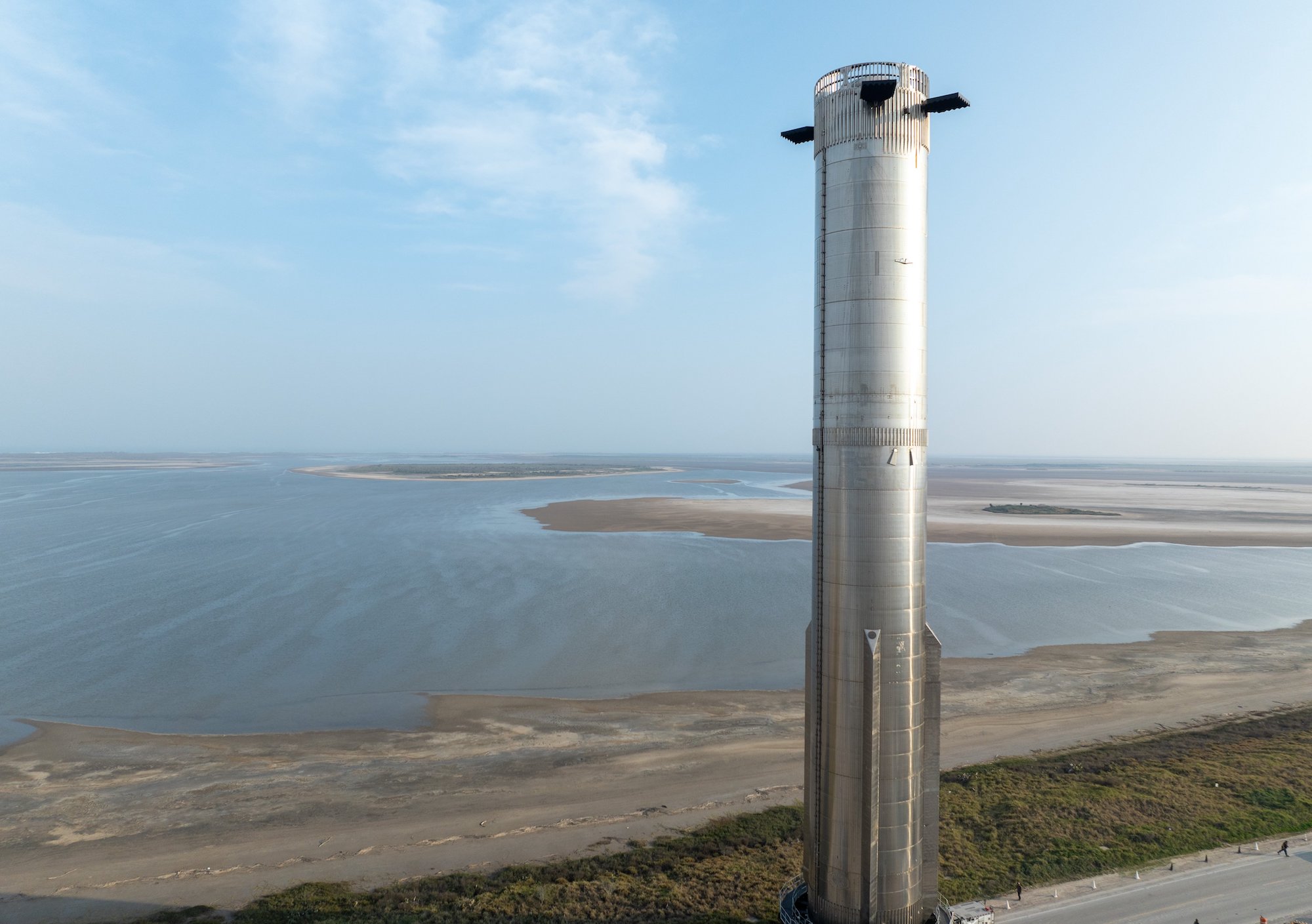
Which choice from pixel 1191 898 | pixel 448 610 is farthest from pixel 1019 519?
pixel 1191 898

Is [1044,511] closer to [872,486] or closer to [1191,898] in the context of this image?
[1191,898]

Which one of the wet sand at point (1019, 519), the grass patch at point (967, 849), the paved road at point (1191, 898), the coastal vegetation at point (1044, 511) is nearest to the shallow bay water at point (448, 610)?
the wet sand at point (1019, 519)

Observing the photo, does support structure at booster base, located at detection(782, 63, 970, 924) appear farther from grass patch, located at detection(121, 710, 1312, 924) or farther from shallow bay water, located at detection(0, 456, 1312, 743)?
shallow bay water, located at detection(0, 456, 1312, 743)

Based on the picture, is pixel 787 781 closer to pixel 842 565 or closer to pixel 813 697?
pixel 813 697

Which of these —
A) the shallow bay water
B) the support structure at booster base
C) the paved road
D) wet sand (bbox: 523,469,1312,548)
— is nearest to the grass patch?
the paved road

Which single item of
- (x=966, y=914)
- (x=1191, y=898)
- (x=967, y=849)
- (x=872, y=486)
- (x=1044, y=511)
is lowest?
(x=967, y=849)

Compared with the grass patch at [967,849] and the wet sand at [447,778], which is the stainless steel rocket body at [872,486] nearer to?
the grass patch at [967,849]
